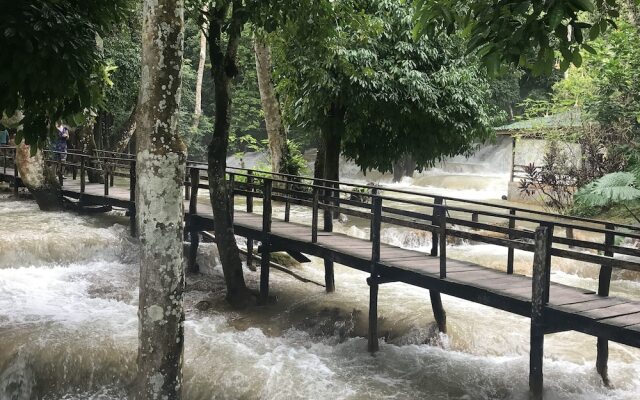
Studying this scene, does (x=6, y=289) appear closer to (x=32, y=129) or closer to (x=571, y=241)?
Answer: (x=32, y=129)

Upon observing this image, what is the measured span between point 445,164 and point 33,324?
3312 centimetres

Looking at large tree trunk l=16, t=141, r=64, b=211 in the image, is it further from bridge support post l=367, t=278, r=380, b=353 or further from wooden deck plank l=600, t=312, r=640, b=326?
wooden deck plank l=600, t=312, r=640, b=326

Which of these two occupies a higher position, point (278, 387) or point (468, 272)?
point (468, 272)

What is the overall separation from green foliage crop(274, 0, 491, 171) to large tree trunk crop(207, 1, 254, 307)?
14.2 feet

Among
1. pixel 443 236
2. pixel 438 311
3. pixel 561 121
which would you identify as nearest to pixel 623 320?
pixel 443 236

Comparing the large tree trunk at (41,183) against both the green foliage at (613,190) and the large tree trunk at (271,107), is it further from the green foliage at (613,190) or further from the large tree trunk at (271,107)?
the green foliage at (613,190)

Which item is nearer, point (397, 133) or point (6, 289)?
point (6, 289)

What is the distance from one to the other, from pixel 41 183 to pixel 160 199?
11.6 m

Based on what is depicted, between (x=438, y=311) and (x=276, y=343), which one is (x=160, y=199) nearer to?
(x=276, y=343)

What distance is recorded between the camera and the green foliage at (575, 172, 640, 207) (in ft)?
48.1

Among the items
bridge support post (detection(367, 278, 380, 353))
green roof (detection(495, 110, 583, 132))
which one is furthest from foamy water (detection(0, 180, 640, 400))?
green roof (detection(495, 110, 583, 132))

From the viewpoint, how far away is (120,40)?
64.2ft

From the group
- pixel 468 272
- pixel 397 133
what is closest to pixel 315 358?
pixel 468 272

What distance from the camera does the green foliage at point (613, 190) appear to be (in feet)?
48.1
